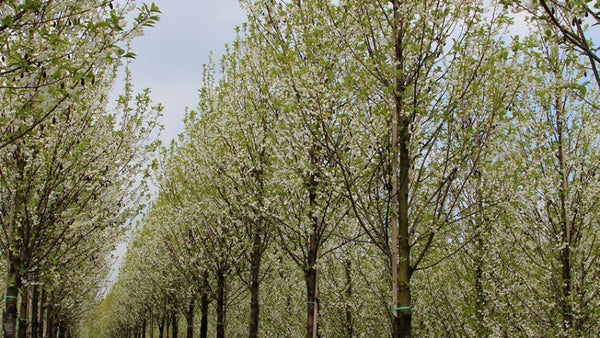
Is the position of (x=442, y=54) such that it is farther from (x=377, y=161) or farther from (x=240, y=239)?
(x=240, y=239)

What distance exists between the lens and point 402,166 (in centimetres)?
683

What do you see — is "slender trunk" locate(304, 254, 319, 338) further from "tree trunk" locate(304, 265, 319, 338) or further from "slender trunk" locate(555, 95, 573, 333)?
"slender trunk" locate(555, 95, 573, 333)

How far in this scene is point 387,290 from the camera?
12.7m

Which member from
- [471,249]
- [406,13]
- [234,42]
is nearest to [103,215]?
[234,42]

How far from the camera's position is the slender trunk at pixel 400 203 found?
636 cm

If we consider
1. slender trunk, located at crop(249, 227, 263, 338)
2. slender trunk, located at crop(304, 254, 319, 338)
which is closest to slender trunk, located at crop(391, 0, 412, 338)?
slender trunk, located at crop(304, 254, 319, 338)

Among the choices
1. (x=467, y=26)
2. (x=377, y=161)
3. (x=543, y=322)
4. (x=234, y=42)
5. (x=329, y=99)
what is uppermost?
(x=234, y=42)

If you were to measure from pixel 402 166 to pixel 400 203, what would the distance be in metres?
0.53

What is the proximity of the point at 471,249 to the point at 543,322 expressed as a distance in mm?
2584

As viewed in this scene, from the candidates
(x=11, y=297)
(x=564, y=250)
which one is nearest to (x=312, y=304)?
(x=564, y=250)

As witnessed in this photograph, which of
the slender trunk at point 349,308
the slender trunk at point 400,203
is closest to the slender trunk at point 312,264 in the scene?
the slender trunk at point 400,203

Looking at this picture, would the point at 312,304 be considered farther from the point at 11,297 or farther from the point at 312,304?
the point at 11,297

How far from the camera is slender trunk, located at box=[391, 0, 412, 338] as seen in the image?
6.36m

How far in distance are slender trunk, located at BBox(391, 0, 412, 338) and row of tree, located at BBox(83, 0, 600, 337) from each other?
0.07ft
